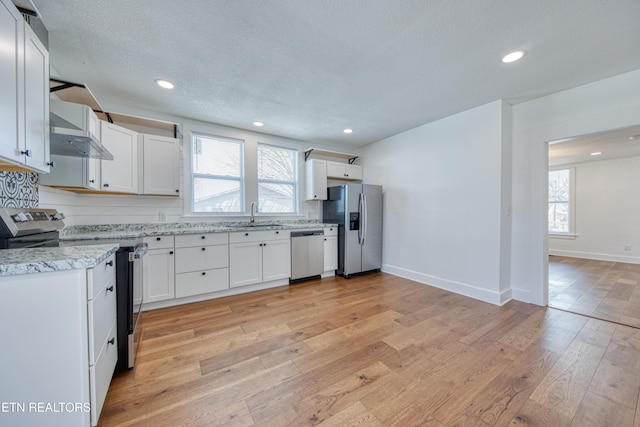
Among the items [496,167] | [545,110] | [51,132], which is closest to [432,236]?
[496,167]

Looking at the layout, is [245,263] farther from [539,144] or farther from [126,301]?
[539,144]

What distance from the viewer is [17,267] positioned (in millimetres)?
961

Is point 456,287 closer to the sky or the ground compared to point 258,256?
closer to the ground

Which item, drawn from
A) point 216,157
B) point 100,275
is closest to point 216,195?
point 216,157

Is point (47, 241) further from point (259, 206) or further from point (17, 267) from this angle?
point (259, 206)

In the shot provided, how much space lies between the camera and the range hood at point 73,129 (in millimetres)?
1849

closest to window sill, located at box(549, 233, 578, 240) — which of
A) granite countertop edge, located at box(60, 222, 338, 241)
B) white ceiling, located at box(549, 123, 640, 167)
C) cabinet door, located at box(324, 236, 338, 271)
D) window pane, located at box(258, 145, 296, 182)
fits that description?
white ceiling, located at box(549, 123, 640, 167)

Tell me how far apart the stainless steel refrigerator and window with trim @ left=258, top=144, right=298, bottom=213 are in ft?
2.67

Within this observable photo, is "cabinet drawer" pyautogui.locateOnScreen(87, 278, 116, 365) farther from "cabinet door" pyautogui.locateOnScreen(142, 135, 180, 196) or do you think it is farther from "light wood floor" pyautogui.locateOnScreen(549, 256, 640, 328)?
"light wood floor" pyautogui.locateOnScreen(549, 256, 640, 328)

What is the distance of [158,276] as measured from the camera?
2.72 metres

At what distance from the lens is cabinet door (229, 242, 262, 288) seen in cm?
319

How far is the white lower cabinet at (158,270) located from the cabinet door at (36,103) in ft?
4.27

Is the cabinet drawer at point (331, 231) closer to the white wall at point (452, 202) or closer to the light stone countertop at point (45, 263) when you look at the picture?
the white wall at point (452, 202)

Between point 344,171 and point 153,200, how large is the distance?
317cm
